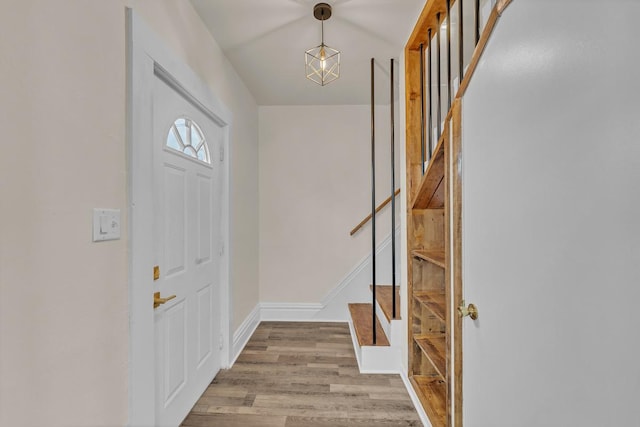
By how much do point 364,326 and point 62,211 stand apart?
2.36 metres

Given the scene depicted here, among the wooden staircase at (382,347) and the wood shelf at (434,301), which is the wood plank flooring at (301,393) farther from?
the wood shelf at (434,301)

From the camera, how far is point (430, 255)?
6.29ft

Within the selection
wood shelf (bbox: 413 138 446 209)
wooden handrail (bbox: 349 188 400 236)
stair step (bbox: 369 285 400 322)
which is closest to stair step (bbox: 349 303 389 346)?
stair step (bbox: 369 285 400 322)

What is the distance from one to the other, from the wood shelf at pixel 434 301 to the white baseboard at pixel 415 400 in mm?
580

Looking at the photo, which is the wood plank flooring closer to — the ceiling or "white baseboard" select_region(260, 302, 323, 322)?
"white baseboard" select_region(260, 302, 323, 322)

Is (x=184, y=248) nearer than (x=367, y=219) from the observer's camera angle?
Yes

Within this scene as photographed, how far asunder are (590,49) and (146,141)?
146cm

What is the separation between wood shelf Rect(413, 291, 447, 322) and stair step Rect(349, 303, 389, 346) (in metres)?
0.61

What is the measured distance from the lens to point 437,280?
2133 mm

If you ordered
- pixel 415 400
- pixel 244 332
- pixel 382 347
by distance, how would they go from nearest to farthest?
pixel 415 400, pixel 382 347, pixel 244 332

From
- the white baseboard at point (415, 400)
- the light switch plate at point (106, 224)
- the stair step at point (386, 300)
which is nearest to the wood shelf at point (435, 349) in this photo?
the white baseboard at point (415, 400)

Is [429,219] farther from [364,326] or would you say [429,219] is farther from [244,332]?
[244,332]

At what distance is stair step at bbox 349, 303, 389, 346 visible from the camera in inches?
97.7

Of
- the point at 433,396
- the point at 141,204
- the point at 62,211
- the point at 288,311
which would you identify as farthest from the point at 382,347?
the point at 62,211
